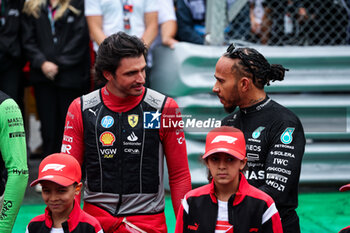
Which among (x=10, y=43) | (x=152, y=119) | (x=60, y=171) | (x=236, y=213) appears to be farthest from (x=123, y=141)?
(x=10, y=43)

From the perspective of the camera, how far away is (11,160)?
3.49 metres

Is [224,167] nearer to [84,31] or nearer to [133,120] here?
[133,120]

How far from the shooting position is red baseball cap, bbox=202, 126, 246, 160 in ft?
9.64

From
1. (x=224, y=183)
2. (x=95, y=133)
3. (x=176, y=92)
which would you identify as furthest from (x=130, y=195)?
(x=176, y=92)

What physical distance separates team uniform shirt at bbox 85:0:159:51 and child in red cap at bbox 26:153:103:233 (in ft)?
9.03

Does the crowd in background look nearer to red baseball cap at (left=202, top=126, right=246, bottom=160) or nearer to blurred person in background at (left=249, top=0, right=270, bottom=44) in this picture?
blurred person in background at (left=249, top=0, right=270, bottom=44)

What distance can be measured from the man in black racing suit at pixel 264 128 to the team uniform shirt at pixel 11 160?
1232mm

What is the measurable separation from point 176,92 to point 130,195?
248 cm

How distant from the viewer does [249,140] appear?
3.28m

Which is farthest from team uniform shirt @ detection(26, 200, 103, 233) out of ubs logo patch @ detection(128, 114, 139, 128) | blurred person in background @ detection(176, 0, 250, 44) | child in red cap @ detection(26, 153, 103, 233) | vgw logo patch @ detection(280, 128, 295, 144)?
blurred person in background @ detection(176, 0, 250, 44)

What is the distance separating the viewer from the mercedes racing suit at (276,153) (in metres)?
3.16

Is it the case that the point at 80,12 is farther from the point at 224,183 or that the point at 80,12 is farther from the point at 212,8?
the point at 224,183

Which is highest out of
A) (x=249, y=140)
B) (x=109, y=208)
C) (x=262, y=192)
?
(x=249, y=140)

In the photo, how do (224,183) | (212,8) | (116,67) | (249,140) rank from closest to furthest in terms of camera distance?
(224,183)
(249,140)
(116,67)
(212,8)
